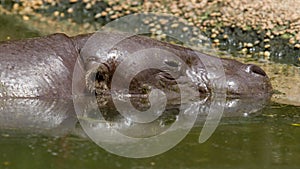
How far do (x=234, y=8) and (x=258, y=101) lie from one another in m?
5.29

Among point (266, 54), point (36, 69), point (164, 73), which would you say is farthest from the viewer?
point (266, 54)

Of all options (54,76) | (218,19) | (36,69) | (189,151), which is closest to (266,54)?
(218,19)

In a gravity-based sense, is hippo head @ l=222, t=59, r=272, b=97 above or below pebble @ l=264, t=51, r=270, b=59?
below

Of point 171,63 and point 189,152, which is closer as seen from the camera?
point 189,152

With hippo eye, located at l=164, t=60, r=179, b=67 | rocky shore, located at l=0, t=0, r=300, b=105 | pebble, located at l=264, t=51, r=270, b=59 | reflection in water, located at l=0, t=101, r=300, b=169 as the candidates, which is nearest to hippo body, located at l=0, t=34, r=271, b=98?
hippo eye, located at l=164, t=60, r=179, b=67

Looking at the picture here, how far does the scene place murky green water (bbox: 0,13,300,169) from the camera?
6238 millimetres

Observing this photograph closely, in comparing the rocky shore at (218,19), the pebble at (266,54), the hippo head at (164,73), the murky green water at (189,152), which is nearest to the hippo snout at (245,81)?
the hippo head at (164,73)

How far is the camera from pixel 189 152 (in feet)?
22.0

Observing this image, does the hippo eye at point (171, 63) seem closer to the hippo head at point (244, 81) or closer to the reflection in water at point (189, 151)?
the hippo head at point (244, 81)

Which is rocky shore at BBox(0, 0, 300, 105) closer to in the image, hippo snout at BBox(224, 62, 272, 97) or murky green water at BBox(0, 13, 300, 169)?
hippo snout at BBox(224, 62, 272, 97)

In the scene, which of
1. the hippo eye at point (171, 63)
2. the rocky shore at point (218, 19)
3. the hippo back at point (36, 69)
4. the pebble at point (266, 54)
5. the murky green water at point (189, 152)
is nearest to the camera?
the murky green water at point (189, 152)

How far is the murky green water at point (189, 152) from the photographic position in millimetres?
6238

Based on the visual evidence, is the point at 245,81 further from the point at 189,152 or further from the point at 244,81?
the point at 189,152

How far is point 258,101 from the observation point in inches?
366
